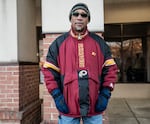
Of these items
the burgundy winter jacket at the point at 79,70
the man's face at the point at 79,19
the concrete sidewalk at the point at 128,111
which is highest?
the man's face at the point at 79,19

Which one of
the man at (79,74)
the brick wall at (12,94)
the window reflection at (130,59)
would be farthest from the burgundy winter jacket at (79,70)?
the window reflection at (130,59)

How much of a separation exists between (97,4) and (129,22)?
6916 mm

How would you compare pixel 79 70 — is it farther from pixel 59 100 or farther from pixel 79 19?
pixel 79 19

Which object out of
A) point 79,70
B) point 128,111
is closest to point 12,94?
point 79,70

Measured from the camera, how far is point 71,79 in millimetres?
3242

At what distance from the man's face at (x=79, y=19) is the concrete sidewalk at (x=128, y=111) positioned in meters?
2.54

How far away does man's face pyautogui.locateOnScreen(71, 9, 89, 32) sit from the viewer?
129 inches

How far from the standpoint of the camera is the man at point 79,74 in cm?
324

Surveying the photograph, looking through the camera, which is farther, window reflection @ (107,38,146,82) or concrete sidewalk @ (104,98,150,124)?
window reflection @ (107,38,146,82)

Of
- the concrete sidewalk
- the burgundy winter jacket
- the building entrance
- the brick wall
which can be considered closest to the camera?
the burgundy winter jacket

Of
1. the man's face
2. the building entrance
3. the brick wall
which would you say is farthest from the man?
the building entrance

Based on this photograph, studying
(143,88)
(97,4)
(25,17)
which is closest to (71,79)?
(97,4)

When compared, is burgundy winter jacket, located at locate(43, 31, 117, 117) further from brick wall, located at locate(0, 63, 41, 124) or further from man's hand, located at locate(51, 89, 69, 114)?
brick wall, located at locate(0, 63, 41, 124)

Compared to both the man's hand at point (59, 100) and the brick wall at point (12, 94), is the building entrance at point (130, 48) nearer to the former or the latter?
the brick wall at point (12, 94)
